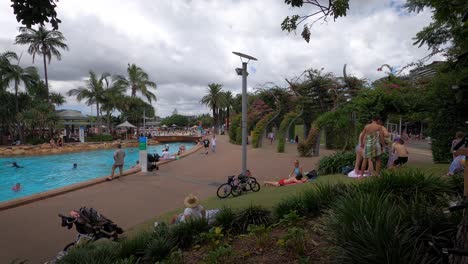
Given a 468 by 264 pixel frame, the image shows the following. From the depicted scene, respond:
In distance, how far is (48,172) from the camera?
66.0 feet

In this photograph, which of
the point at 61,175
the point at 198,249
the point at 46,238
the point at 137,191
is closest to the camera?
the point at 198,249

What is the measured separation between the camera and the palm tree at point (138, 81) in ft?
152

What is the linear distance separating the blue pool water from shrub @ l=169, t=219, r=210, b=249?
1279cm

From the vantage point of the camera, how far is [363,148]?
26.4 feet

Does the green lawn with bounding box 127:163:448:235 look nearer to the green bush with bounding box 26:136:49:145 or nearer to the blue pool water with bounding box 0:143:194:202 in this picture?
the blue pool water with bounding box 0:143:194:202

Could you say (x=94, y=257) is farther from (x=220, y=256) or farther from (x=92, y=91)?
(x=92, y=91)

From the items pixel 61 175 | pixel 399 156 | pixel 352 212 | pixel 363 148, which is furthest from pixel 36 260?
pixel 61 175

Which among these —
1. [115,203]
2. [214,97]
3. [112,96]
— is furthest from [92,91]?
[115,203]

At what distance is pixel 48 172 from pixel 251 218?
19.7 m

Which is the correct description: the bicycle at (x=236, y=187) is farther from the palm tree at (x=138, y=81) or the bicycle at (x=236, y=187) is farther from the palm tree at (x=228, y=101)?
the palm tree at (x=228, y=101)

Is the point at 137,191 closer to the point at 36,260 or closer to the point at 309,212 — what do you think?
the point at 36,260

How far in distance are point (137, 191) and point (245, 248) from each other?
25.9 feet

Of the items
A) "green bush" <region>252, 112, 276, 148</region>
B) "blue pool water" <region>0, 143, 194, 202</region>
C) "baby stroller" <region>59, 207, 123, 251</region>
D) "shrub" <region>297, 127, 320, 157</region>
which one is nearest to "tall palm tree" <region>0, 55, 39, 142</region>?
"blue pool water" <region>0, 143, 194, 202</region>

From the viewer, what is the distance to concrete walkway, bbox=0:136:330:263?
621 centimetres
